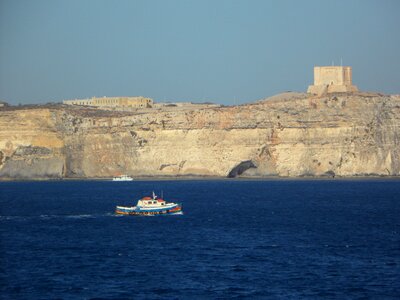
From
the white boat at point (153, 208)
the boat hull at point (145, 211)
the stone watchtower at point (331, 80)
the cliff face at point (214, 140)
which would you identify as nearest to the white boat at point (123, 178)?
the cliff face at point (214, 140)

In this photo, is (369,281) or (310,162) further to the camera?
(310,162)

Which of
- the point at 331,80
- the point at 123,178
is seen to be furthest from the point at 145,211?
the point at 331,80

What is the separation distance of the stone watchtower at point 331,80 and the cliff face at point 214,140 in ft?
25.9

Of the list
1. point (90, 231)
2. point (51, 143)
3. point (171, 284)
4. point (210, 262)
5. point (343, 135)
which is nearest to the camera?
point (171, 284)

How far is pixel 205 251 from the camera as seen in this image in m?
50.9

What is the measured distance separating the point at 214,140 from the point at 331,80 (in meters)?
21.7

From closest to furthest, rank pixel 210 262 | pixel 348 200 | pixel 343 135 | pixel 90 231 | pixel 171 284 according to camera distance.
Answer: pixel 171 284 < pixel 210 262 < pixel 90 231 < pixel 348 200 < pixel 343 135

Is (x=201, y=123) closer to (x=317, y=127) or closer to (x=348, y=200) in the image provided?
(x=317, y=127)

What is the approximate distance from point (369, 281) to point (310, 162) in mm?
83877

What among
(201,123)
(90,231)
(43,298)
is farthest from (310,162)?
(43,298)

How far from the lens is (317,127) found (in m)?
124

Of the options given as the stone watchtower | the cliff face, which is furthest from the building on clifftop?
the stone watchtower

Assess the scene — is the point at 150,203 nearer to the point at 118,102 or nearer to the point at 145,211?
the point at 145,211

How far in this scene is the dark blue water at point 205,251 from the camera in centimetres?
3969
